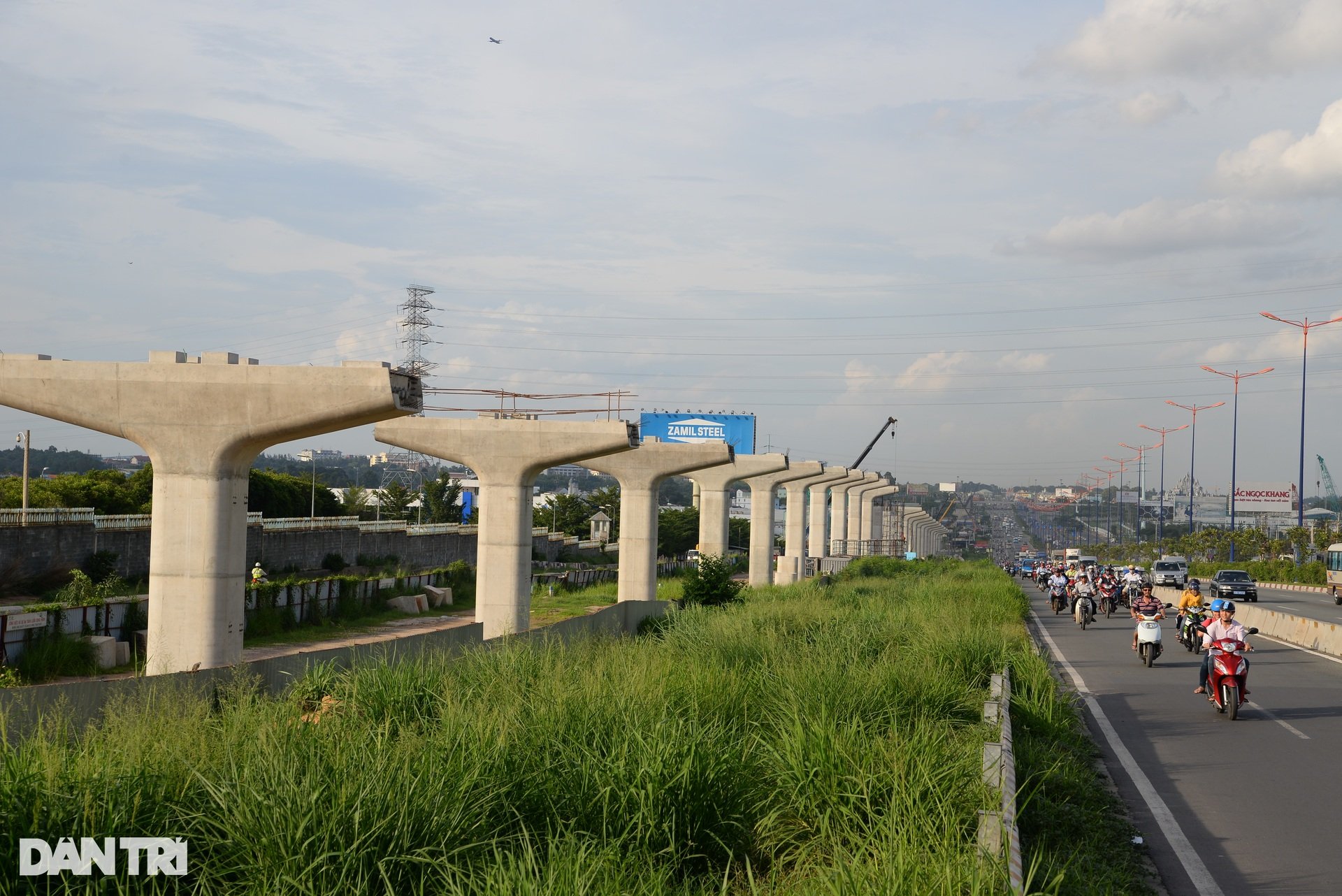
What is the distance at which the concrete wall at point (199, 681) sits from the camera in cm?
Answer: 1076

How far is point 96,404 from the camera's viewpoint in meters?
19.6

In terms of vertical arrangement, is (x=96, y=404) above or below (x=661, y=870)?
above

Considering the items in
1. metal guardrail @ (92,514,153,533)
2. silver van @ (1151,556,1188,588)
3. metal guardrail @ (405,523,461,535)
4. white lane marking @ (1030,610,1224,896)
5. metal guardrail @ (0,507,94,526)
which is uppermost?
metal guardrail @ (0,507,94,526)

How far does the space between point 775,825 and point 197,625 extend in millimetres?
13576

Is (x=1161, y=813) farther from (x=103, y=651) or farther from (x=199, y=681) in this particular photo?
(x=103, y=651)

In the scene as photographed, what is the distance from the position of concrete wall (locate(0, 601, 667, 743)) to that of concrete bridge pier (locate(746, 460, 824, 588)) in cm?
4532

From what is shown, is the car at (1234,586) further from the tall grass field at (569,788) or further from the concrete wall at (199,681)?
the tall grass field at (569,788)

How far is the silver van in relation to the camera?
200ft

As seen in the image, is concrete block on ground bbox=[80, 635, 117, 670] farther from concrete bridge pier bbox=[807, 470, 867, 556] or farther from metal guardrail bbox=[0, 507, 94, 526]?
concrete bridge pier bbox=[807, 470, 867, 556]

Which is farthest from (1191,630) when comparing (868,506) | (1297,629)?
(868,506)

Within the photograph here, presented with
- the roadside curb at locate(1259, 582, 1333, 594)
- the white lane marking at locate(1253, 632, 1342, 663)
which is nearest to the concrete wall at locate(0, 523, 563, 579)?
the white lane marking at locate(1253, 632, 1342, 663)

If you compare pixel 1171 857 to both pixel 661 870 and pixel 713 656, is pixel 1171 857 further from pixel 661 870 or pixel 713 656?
pixel 713 656

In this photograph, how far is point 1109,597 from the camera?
4019 cm

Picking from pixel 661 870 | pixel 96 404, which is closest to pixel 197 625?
pixel 96 404
